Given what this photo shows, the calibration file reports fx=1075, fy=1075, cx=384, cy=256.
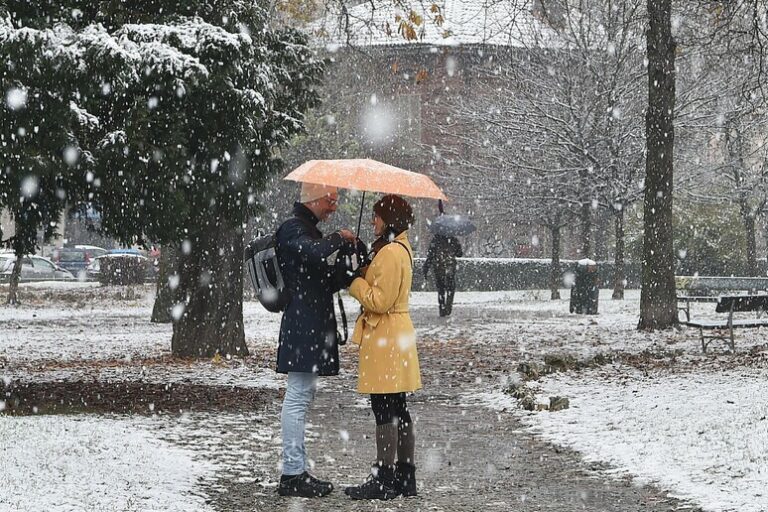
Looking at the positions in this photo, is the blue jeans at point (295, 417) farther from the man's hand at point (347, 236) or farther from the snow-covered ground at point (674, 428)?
the snow-covered ground at point (674, 428)

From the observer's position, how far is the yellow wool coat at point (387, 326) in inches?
241

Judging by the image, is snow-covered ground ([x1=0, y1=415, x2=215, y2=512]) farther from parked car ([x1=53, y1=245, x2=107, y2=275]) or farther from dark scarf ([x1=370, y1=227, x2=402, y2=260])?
parked car ([x1=53, y1=245, x2=107, y2=275])

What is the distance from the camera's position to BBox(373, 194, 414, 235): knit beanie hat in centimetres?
623

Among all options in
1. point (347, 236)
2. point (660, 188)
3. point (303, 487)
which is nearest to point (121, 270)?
point (660, 188)

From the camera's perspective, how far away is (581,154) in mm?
27969

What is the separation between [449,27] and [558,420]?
30.2m

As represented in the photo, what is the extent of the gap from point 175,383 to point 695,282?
18.2 meters

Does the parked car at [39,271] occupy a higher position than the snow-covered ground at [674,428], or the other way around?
the parked car at [39,271]

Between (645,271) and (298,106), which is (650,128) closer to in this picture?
(645,271)

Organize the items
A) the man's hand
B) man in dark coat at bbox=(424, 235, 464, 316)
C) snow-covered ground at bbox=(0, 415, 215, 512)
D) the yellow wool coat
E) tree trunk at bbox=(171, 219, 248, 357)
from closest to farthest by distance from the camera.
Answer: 1. snow-covered ground at bbox=(0, 415, 215, 512)
2. the man's hand
3. the yellow wool coat
4. tree trunk at bbox=(171, 219, 248, 357)
5. man in dark coat at bbox=(424, 235, 464, 316)

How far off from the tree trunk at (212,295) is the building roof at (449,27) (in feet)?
12.1

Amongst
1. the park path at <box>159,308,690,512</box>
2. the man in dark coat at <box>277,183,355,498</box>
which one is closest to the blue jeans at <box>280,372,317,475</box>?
the man in dark coat at <box>277,183,355,498</box>

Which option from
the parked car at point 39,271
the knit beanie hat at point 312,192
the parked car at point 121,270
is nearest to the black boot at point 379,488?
the knit beanie hat at point 312,192

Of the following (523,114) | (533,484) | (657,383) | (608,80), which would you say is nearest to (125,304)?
(523,114)
